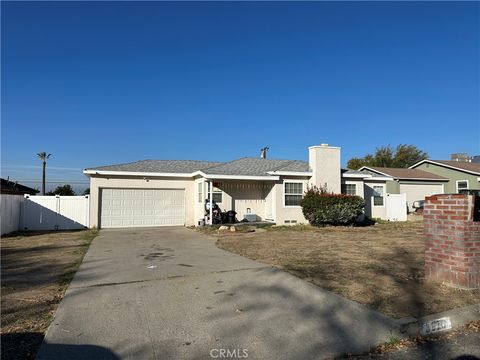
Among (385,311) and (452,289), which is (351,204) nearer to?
(452,289)

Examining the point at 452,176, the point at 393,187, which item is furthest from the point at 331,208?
the point at 452,176

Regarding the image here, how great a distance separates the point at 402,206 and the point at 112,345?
75.1ft

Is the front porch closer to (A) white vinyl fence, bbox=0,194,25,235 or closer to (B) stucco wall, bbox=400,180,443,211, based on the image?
(A) white vinyl fence, bbox=0,194,25,235

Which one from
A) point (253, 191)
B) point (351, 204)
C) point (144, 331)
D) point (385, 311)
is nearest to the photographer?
point (144, 331)

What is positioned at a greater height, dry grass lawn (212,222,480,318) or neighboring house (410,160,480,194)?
neighboring house (410,160,480,194)

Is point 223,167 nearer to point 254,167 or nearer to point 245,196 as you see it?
point 254,167

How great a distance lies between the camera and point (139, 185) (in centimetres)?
1992

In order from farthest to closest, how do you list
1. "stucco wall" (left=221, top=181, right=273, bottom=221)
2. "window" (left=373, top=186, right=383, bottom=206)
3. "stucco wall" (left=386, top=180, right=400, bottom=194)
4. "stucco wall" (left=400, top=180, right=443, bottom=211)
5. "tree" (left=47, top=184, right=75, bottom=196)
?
"tree" (left=47, top=184, right=75, bottom=196), "stucco wall" (left=400, top=180, right=443, bottom=211), "stucco wall" (left=386, top=180, right=400, bottom=194), "window" (left=373, top=186, right=383, bottom=206), "stucco wall" (left=221, top=181, right=273, bottom=221)

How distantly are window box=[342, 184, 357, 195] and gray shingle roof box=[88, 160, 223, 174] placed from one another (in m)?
8.71

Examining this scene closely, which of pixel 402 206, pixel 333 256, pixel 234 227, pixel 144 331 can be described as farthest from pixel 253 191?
pixel 144 331

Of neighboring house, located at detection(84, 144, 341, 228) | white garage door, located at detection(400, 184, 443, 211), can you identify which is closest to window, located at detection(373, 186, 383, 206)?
neighboring house, located at detection(84, 144, 341, 228)

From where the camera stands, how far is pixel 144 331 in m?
4.52

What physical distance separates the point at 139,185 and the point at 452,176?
2533 cm

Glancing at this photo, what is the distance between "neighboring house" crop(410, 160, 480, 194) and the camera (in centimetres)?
2851
